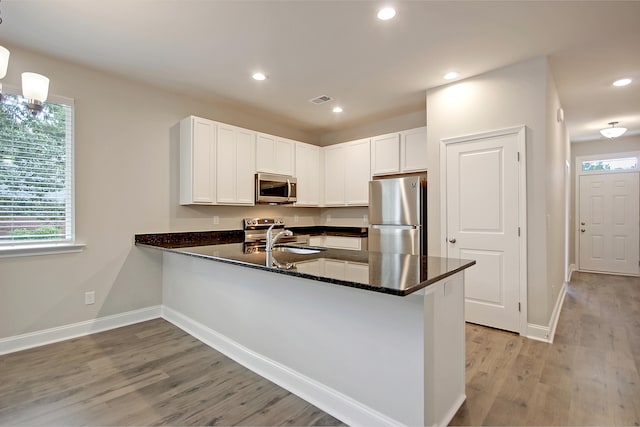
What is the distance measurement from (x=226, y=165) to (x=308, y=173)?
1.50 metres

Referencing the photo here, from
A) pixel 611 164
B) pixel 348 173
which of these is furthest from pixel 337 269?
pixel 611 164

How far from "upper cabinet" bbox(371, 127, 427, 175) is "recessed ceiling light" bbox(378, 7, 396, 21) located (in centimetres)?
204

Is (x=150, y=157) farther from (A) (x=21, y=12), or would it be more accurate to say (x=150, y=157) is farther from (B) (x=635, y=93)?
(B) (x=635, y=93)

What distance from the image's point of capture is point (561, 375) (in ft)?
7.58

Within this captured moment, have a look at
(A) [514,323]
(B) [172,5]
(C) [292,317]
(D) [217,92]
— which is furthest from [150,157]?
(A) [514,323]

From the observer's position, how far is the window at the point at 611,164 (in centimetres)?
587

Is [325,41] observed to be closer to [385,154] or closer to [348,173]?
[385,154]

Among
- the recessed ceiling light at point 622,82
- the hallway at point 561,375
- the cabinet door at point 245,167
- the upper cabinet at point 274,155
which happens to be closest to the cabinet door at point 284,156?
the upper cabinet at point 274,155

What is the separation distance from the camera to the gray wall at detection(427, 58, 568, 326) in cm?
298

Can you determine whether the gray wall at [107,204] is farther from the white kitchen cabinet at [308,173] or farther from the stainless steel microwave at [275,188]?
the white kitchen cabinet at [308,173]

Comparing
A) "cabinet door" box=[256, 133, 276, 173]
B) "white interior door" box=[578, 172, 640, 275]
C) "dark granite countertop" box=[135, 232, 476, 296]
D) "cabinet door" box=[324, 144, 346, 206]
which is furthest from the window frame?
"white interior door" box=[578, 172, 640, 275]

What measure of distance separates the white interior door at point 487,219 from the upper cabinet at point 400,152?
2.28 ft

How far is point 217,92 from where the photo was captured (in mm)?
3799

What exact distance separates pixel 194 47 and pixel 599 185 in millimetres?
7483
